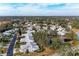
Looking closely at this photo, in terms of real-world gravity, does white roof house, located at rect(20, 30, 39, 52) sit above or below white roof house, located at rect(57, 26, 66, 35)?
below

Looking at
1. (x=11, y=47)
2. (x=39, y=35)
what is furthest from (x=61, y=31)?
(x=11, y=47)

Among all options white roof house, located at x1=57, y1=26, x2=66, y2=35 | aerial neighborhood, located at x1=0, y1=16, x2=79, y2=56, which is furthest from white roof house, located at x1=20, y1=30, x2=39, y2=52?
white roof house, located at x1=57, y1=26, x2=66, y2=35

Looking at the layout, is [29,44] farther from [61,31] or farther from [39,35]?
[61,31]

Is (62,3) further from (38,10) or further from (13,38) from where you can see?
(13,38)

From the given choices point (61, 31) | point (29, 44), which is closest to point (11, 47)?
point (29, 44)

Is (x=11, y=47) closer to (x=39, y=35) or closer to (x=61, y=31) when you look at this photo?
(x=39, y=35)

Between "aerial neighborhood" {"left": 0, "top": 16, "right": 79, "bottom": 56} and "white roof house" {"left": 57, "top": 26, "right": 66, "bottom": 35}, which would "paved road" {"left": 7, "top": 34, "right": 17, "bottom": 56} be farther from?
"white roof house" {"left": 57, "top": 26, "right": 66, "bottom": 35}

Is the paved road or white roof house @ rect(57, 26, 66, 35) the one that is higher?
white roof house @ rect(57, 26, 66, 35)

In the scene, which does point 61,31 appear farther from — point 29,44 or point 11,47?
point 11,47

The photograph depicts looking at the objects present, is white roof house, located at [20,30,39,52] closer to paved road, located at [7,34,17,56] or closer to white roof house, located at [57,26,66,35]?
paved road, located at [7,34,17,56]
